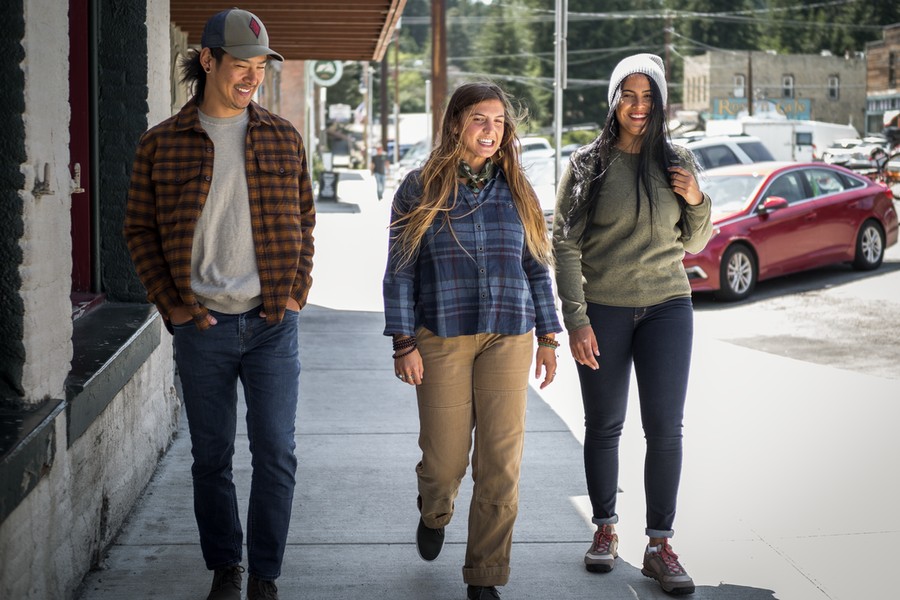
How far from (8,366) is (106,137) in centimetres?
230

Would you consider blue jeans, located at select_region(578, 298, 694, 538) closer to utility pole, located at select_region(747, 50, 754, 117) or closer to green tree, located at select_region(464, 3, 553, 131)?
utility pole, located at select_region(747, 50, 754, 117)

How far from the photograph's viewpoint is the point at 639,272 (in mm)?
3727

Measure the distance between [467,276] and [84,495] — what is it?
169 cm

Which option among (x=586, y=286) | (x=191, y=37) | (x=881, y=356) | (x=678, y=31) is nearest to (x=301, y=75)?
(x=191, y=37)

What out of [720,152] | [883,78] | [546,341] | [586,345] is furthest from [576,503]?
[883,78]

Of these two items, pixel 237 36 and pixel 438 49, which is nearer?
pixel 237 36

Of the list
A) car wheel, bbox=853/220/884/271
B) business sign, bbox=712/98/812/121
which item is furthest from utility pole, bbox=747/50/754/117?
car wheel, bbox=853/220/884/271

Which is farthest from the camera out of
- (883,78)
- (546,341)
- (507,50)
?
(507,50)

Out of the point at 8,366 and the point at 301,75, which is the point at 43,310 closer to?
the point at 8,366

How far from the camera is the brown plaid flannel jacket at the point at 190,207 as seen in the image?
319 cm

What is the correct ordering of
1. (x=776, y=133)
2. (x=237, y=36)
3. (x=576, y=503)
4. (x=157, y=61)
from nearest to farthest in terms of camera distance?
(x=237, y=36), (x=576, y=503), (x=157, y=61), (x=776, y=133)

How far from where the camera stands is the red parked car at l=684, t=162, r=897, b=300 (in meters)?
11.7

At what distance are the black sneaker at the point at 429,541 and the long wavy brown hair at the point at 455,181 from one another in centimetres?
115

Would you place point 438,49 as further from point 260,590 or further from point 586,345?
point 260,590
